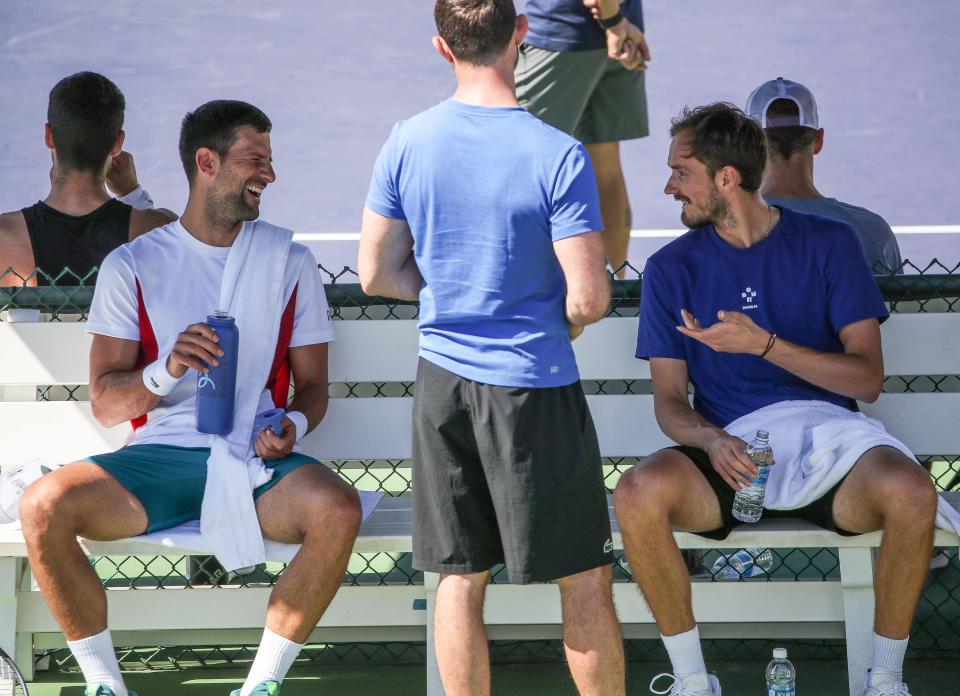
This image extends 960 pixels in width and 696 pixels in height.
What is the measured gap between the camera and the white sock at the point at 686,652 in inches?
127

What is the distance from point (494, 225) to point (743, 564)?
1.89 meters

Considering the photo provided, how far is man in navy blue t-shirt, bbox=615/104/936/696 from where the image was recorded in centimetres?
324

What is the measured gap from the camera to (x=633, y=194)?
12.4m

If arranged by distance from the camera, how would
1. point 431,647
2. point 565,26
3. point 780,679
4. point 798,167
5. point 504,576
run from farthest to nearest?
point 565,26
point 798,167
point 504,576
point 780,679
point 431,647

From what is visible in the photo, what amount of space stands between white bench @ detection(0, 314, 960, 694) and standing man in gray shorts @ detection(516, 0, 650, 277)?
3.34ft

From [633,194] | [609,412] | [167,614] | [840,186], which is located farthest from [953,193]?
[167,614]

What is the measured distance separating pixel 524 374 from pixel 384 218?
467 millimetres

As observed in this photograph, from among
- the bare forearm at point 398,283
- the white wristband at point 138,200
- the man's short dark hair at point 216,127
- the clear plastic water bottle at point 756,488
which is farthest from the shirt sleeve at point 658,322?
the white wristband at point 138,200

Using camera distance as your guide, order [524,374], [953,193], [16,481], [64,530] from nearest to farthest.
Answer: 1. [524,374]
2. [64,530]
3. [16,481]
4. [953,193]

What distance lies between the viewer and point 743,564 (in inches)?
169

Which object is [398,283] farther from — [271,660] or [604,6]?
[604,6]

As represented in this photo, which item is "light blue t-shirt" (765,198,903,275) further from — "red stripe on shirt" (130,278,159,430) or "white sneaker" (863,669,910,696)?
"red stripe on shirt" (130,278,159,430)

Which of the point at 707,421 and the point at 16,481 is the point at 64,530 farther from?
the point at 707,421

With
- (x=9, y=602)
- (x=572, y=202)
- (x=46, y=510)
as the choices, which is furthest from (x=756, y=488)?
(x=9, y=602)
